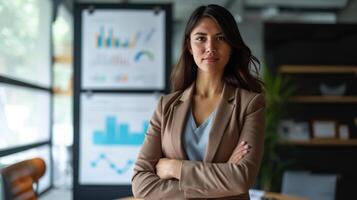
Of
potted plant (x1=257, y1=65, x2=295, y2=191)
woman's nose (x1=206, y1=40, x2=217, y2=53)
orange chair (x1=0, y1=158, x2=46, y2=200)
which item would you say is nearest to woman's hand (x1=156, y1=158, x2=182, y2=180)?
woman's nose (x1=206, y1=40, x2=217, y2=53)

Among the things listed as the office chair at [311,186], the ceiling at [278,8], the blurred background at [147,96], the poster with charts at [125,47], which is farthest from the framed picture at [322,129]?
the poster with charts at [125,47]

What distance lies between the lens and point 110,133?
3354mm

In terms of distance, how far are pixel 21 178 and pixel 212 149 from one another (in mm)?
737

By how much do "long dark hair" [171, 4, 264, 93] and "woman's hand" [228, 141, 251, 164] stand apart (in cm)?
22

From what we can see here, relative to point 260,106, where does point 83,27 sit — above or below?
above

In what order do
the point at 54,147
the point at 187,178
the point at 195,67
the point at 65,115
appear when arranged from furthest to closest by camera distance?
the point at 65,115
the point at 54,147
the point at 195,67
the point at 187,178

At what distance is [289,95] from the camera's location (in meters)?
5.04

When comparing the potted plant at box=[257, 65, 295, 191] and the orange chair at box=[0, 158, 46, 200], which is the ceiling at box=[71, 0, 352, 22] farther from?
the orange chair at box=[0, 158, 46, 200]

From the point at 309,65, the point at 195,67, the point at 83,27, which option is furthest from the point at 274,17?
the point at 195,67

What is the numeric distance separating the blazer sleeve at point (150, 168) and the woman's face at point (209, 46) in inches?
10.3

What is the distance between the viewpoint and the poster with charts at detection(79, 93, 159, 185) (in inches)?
131

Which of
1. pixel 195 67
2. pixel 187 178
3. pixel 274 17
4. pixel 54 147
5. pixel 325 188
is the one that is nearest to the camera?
pixel 187 178

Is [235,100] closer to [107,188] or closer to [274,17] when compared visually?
[107,188]

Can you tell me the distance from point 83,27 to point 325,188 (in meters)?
2.38
